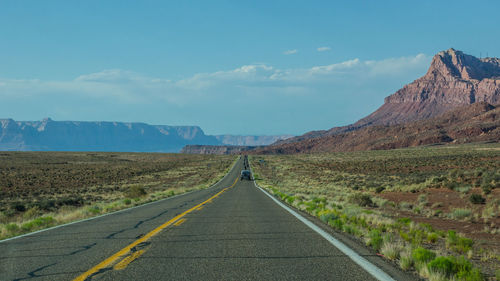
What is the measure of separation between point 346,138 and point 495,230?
593 ft

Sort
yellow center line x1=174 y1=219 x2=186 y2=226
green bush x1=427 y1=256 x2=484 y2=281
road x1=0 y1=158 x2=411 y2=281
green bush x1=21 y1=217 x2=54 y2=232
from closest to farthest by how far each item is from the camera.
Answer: green bush x1=427 y1=256 x2=484 y2=281 < road x1=0 y1=158 x2=411 y2=281 < yellow center line x1=174 y1=219 x2=186 y2=226 < green bush x1=21 y1=217 x2=54 y2=232

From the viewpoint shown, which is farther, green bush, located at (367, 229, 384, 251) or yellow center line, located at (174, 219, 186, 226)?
yellow center line, located at (174, 219, 186, 226)

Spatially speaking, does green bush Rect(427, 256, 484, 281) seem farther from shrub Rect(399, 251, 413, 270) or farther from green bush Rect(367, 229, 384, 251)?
green bush Rect(367, 229, 384, 251)

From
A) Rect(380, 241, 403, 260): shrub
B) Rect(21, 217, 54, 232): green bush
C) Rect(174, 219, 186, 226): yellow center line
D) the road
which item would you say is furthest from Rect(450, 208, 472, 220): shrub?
Rect(21, 217, 54, 232): green bush

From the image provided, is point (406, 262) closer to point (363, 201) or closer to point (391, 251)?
point (391, 251)

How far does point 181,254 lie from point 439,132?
5714 inches

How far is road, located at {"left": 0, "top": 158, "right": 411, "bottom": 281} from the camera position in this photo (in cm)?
501

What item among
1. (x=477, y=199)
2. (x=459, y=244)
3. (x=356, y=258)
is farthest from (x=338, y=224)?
(x=477, y=199)

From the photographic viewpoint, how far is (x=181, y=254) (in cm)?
618

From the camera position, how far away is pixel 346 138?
186500 mm

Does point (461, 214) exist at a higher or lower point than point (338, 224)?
lower

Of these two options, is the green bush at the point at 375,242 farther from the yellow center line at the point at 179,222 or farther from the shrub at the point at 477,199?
the shrub at the point at 477,199

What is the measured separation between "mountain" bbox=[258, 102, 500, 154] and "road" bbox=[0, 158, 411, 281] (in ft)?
411

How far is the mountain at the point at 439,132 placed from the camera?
404 ft
